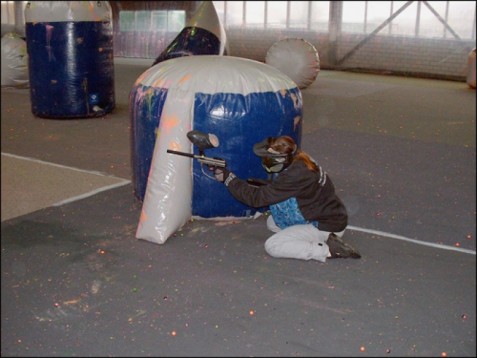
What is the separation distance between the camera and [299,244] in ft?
11.7

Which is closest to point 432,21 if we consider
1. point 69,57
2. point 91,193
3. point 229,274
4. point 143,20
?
point 143,20

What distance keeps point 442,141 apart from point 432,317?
4798 mm

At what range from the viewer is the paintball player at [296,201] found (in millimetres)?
3498

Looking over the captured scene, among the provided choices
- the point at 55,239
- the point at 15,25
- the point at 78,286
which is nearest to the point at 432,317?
the point at 78,286

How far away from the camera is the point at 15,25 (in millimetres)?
20031

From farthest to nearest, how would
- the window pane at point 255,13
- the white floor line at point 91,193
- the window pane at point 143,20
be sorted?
the window pane at point 143,20
the window pane at point 255,13
the white floor line at point 91,193

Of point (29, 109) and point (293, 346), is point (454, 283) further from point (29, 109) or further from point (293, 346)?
point (29, 109)

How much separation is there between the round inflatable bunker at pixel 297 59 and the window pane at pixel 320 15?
5440mm

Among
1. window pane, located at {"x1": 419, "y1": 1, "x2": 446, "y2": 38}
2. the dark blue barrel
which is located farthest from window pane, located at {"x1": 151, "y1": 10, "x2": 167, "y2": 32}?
the dark blue barrel

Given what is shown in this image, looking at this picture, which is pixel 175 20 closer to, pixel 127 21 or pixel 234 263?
pixel 127 21

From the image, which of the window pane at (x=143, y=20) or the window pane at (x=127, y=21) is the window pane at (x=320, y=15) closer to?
the window pane at (x=143, y=20)

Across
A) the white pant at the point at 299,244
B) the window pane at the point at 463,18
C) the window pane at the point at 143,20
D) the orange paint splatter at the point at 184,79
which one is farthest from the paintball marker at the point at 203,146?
the window pane at the point at 143,20

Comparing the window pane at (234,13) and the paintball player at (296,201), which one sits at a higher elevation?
the window pane at (234,13)

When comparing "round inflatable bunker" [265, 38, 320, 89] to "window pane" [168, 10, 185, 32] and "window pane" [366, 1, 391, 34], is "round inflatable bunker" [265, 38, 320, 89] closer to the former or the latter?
"window pane" [366, 1, 391, 34]
